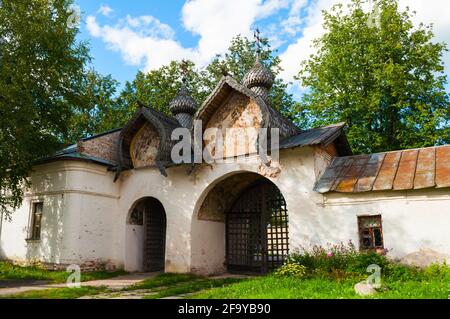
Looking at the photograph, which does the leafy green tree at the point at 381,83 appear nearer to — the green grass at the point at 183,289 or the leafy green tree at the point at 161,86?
the leafy green tree at the point at 161,86

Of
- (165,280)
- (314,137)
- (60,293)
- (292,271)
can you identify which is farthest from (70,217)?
(314,137)

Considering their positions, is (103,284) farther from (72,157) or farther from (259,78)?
(259,78)

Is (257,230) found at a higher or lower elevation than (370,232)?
higher

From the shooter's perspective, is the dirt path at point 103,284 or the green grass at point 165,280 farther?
the green grass at point 165,280

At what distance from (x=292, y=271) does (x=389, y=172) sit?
12.7ft

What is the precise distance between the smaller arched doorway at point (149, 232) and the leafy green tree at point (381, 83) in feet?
33.8

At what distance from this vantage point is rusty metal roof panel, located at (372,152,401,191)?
9.96 m

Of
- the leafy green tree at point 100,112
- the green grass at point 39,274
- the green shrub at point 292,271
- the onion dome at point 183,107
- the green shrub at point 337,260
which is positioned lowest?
the green grass at point 39,274

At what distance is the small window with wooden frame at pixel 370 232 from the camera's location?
1003 centimetres

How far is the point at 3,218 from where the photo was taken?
15.3 metres

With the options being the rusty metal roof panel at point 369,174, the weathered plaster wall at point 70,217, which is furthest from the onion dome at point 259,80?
the weathered plaster wall at point 70,217

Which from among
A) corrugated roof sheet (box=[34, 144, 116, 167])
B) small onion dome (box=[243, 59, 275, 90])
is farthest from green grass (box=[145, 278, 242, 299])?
small onion dome (box=[243, 59, 275, 90])

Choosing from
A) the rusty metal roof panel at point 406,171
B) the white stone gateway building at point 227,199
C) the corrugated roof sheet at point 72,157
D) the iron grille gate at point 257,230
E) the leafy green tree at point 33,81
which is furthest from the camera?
the iron grille gate at point 257,230

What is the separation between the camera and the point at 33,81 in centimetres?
1252
